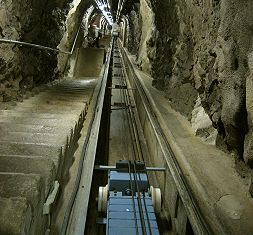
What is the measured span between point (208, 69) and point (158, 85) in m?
4.24

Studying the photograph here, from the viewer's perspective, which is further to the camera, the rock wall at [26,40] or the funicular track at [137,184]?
the rock wall at [26,40]

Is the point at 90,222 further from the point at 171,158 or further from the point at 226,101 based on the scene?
the point at 226,101

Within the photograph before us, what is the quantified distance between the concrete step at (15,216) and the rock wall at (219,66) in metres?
2.06

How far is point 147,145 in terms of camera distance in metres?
6.12

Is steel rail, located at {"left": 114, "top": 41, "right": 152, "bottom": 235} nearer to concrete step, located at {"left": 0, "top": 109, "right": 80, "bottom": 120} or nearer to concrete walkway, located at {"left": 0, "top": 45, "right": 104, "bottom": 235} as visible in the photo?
concrete walkway, located at {"left": 0, "top": 45, "right": 104, "bottom": 235}

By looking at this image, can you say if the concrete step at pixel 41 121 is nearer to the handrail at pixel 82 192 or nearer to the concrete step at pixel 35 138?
the handrail at pixel 82 192

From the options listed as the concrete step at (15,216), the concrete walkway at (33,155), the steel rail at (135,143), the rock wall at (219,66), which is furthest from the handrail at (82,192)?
the rock wall at (219,66)

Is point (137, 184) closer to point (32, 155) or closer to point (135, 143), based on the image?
point (32, 155)

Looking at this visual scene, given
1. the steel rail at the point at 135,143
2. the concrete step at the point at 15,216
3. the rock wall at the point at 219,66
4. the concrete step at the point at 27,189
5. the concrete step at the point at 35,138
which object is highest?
the rock wall at the point at 219,66

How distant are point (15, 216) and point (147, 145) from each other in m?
4.56

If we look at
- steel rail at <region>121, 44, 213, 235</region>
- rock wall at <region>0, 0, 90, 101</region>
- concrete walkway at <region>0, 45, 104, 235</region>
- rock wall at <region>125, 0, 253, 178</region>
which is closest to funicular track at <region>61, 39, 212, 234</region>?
steel rail at <region>121, 44, 213, 235</region>

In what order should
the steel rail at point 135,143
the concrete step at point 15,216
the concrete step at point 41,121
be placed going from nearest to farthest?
1. the concrete step at point 15,216
2. the steel rail at point 135,143
3. the concrete step at point 41,121

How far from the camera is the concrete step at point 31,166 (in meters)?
2.54

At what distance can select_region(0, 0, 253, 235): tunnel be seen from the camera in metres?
2.61
